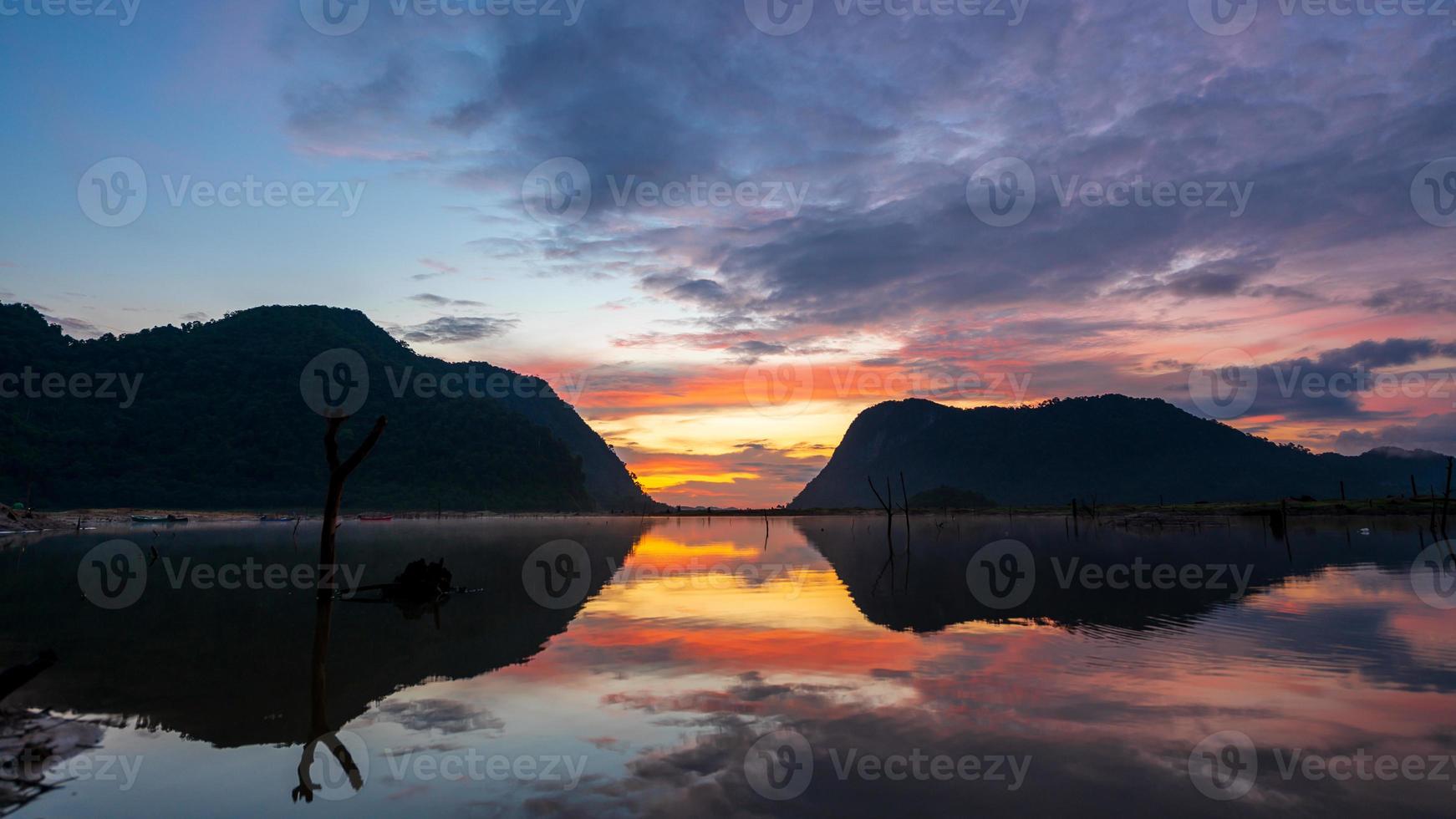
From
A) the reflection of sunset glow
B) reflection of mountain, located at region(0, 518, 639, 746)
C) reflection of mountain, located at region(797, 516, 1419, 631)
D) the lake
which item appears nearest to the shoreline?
reflection of mountain, located at region(797, 516, 1419, 631)

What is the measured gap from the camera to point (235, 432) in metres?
141

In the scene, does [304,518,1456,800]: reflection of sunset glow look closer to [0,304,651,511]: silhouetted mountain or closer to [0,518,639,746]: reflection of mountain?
[0,518,639,746]: reflection of mountain

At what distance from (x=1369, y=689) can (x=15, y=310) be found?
19169 cm

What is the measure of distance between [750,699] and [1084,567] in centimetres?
2708

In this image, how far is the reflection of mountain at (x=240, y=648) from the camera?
12391 millimetres

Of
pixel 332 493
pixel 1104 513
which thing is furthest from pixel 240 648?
pixel 1104 513

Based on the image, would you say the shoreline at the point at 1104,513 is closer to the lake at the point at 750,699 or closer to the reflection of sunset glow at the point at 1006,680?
the lake at the point at 750,699

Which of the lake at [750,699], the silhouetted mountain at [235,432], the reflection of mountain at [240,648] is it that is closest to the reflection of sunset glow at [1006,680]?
the lake at [750,699]

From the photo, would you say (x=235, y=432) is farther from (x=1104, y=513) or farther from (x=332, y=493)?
(x=1104, y=513)

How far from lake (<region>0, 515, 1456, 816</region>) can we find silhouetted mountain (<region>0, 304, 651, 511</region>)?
121597 mm

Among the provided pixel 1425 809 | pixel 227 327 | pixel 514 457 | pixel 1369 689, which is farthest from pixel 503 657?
pixel 227 327

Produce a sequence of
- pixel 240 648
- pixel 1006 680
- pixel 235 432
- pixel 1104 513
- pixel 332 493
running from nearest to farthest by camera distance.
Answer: pixel 1006 680
pixel 332 493
pixel 240 648
pixel 1104 513
pixel 235 432

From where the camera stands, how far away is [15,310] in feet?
446

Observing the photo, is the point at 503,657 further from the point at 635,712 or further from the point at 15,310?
the point at 15,310
